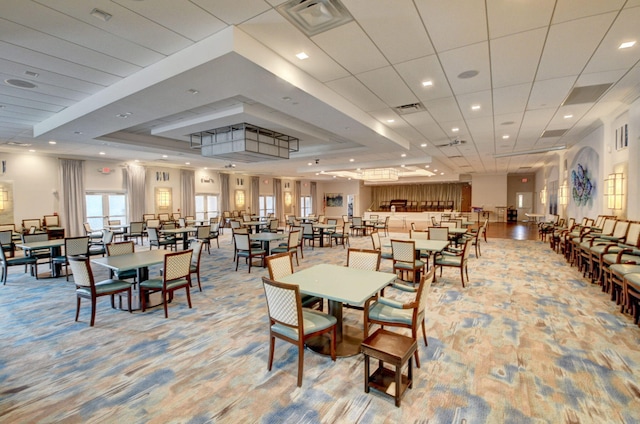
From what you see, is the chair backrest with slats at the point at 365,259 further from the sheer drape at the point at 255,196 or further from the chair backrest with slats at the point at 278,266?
the sheer drape at the point at 255,196

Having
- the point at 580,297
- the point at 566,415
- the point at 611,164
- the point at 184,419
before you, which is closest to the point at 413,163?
the point at 611,164

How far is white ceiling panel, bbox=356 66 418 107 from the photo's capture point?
4.37 metres

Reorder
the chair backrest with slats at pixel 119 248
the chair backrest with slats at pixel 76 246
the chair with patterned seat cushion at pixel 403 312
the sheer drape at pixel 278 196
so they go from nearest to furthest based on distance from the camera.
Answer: the chair with patterned seat cushion at pixel 403 312 → the chair backrest with slats at pixel 119 248 → the chair backrest with slats at pixel 76 246 → the sheer drape at pixel 278 196

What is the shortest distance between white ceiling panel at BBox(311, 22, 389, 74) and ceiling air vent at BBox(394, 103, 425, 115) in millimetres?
1972

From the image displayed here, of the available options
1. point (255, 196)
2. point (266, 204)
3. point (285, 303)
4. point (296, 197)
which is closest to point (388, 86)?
point (285, 303)

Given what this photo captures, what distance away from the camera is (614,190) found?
6.57 meters

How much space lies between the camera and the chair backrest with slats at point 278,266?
11.1 feet

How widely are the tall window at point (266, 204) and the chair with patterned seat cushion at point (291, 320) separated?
57.8 feet

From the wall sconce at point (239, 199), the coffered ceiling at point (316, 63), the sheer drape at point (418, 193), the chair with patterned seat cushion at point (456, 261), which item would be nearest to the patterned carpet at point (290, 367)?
the chair with patterned seat cushion at point (456, 261)

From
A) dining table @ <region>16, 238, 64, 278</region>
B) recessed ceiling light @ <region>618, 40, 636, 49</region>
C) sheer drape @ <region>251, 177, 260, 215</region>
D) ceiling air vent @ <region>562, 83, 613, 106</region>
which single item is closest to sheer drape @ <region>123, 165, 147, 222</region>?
dining table @ <region>16, 238, 64, 278</region>

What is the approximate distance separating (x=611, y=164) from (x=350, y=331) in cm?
785

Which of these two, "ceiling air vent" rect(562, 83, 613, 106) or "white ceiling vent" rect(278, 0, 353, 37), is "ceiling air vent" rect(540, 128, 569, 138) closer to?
"ceiling air vent" rect(562, 83, 613, 106)

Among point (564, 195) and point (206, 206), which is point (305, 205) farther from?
point (564, 195)

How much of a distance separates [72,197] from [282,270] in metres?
12.3
